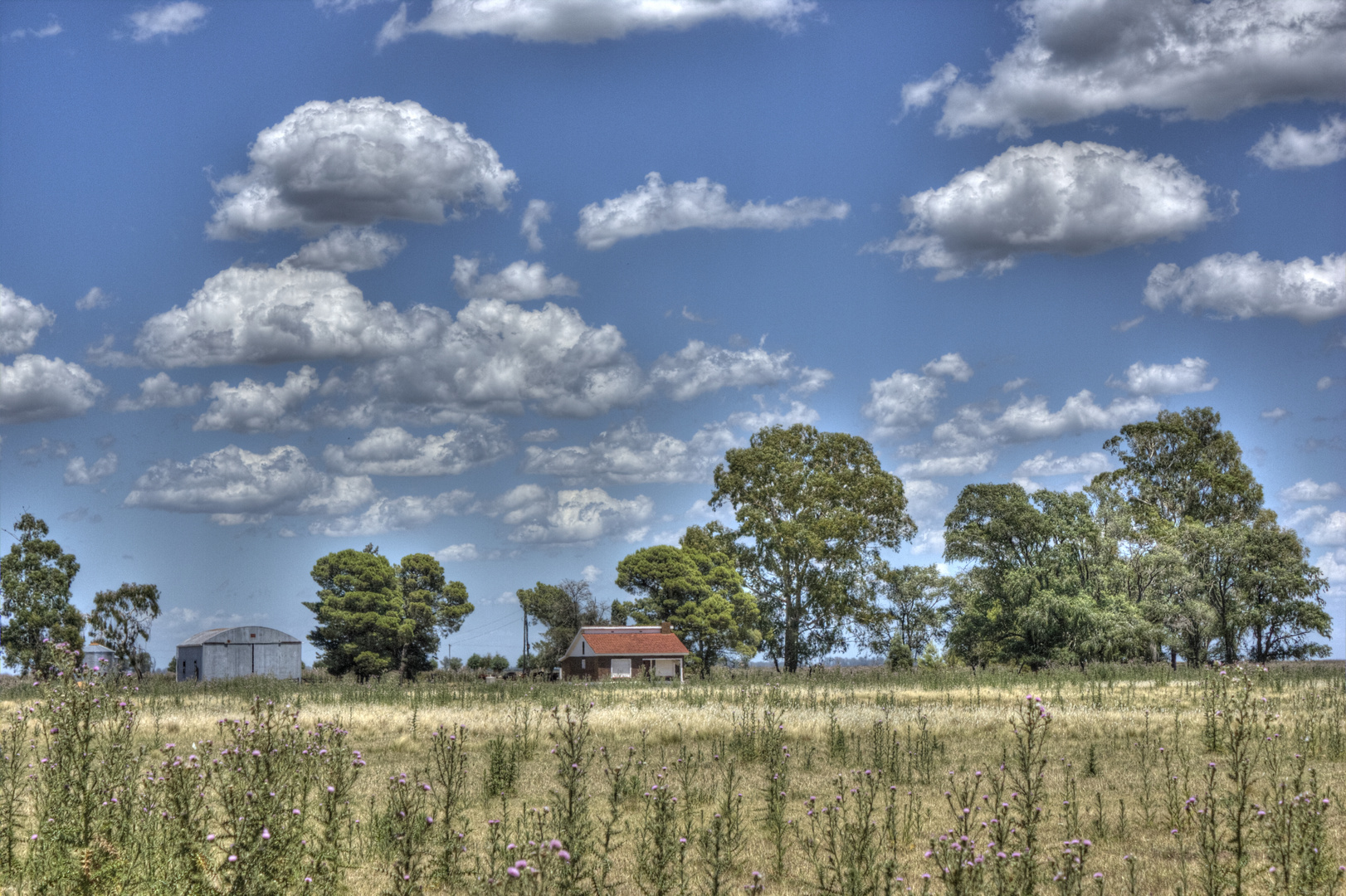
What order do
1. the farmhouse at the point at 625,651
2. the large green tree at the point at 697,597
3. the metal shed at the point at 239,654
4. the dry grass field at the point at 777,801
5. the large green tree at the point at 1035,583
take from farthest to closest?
the metal shed at the point at 239,654 < the farmhouse at the point at 625,651 < the large green tree at the point at 697,597 < the large green tree at the point at 1035,583 < the dry grass field at the point at 777,801

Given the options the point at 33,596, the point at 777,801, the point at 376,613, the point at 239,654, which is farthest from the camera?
the point at 239,654

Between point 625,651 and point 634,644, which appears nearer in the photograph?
point 625,651

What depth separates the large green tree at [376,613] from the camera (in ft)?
191

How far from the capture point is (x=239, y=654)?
218 feet

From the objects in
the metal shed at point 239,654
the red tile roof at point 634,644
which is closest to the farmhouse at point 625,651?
the red tile roof at point 634,644

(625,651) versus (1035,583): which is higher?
(1035,583)

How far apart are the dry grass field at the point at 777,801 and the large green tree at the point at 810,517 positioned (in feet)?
75.7

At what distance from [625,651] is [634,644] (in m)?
1.06

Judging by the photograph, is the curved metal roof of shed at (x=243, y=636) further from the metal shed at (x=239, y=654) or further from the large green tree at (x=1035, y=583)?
the large green tree at (x=1035, y=583)

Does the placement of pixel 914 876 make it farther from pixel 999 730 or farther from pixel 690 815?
pixel 999 730

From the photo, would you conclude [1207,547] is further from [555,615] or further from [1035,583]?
[555,615]

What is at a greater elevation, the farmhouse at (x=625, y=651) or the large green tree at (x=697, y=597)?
the large green tree at (x=697, y=597)

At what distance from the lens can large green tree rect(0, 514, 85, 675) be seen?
45.1 m

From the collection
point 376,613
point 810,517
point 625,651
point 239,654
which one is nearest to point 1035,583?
point 810,517
